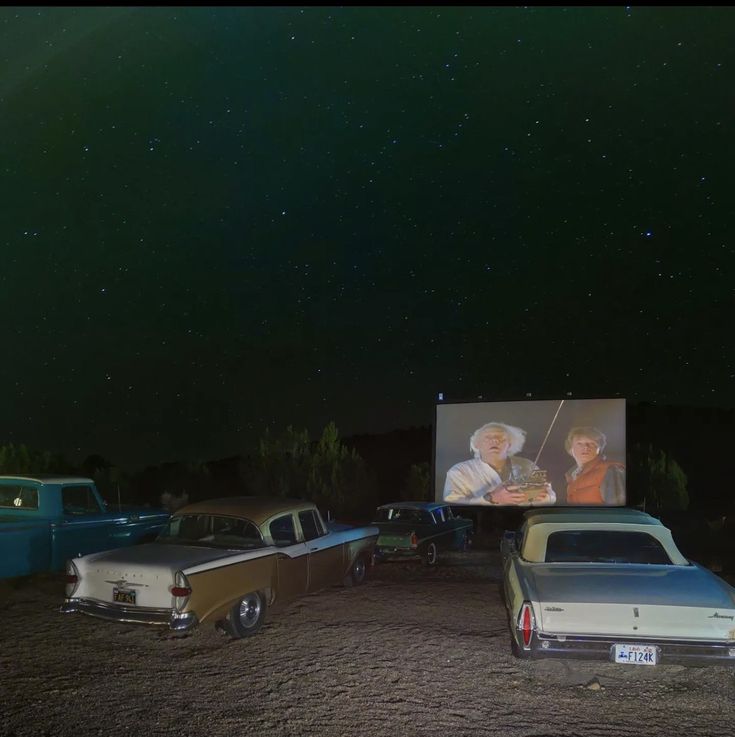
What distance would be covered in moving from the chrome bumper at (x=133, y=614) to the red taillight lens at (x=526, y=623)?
9.95ft

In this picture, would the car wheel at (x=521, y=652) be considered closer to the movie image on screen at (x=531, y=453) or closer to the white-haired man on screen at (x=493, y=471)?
the movie image on screen at (x=531, y=453)

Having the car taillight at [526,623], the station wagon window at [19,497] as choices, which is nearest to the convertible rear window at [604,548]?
the car taillight at [526,623]

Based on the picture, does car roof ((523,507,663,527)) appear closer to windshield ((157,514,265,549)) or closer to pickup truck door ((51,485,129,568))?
windshield ((157,514,265,549))

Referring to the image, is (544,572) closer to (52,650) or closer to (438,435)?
(52,650)

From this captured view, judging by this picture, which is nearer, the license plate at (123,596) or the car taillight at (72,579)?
the license plate at (123,596)

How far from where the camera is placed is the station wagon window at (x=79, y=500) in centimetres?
1062

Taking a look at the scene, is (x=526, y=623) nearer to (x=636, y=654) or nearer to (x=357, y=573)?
(x=636, y=654)

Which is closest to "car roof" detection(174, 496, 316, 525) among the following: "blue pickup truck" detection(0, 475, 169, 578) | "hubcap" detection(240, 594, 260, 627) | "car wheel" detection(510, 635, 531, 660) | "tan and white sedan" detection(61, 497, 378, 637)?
"tan and white sedan" detection(61, 497, 378, 637)

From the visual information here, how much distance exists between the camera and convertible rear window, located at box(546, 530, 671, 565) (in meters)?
7.12

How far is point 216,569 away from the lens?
276 inches

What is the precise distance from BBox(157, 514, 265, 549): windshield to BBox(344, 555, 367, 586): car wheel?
2.46m

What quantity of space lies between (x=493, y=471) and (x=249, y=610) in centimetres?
1040

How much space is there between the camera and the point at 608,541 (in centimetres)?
808

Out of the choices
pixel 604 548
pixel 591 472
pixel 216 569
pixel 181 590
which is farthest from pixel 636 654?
pixel 591 472
